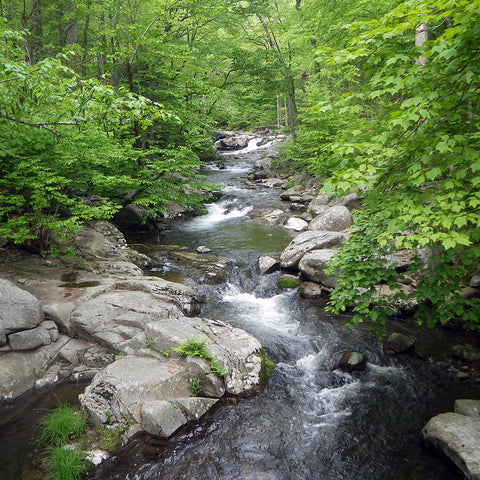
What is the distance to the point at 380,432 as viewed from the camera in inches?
202

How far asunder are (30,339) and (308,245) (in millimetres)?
7647

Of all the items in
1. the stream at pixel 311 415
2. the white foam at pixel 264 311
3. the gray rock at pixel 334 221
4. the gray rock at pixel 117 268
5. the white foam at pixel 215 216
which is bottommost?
the stream at pixel 311 415

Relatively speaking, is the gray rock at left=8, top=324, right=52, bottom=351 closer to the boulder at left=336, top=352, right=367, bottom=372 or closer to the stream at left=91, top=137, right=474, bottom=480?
the stream at left=91, top=137, right=474, bottom=480

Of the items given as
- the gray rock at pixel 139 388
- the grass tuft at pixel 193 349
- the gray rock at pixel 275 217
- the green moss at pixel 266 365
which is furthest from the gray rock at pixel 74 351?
the gray rock at pixel 275 217

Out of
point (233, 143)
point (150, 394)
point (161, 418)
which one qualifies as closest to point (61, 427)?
point (150, 394)

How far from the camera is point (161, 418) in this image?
483 cm

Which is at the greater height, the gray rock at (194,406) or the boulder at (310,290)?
the boulder at (310,290)

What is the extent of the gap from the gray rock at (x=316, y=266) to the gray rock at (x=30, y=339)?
658 centimetres

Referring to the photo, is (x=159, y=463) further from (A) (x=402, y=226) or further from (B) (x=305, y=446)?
(A) (x=402, y=226)

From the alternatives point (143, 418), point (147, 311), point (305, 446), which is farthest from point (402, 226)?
point (147, 311)

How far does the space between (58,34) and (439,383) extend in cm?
2155

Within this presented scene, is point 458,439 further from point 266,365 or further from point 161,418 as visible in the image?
point 161,418

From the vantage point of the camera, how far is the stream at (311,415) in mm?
4445

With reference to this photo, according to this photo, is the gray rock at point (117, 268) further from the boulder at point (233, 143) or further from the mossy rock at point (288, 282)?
the boulder at point (233, 143)
